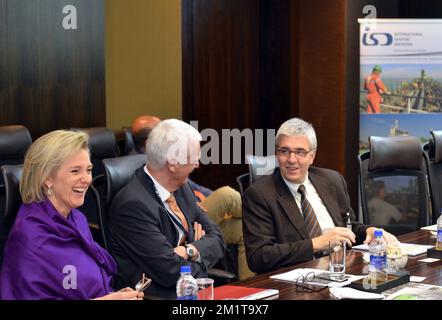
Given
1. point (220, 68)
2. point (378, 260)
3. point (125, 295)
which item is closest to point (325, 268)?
point (378, 260)

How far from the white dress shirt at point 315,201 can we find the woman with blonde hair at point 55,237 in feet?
3.53

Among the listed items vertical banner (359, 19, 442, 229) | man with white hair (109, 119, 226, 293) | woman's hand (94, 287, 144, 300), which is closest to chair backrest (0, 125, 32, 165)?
man with white hair (109, 119, 226, 293)

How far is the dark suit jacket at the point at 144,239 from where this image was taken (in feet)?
10.3

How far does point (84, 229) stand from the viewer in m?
2.91

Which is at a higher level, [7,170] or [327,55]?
[327,55]

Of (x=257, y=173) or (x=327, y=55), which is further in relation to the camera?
(x=327, y=55)

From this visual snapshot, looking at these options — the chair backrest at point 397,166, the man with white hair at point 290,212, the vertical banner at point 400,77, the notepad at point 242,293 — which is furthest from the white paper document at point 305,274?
the vertical banner at point 400,77

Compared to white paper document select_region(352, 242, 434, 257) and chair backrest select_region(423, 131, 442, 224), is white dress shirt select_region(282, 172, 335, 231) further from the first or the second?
chair backrest select_region(423, 131, 442, 224)

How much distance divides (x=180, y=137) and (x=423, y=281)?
3.84ft

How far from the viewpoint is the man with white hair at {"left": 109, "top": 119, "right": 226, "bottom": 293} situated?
124 inches

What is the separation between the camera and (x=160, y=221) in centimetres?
322

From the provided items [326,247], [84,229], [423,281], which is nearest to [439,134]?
[326,247]
